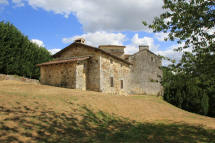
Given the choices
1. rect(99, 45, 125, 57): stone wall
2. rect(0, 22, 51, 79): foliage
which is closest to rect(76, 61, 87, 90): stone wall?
rect(0, 22, 51, 79): foliage

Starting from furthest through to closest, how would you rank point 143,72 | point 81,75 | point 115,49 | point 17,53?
1. point 115,49
2. point 143,72
3. point 17,53
4. point 81,75

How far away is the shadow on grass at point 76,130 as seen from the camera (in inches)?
245

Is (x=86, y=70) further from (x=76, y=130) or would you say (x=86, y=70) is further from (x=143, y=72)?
(x=143, y=72)

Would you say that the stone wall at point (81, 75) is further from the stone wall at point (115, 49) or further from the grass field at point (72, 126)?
the stone wall at point (115, 49)

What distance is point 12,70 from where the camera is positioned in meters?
20.2

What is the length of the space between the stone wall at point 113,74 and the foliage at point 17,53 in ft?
32.1

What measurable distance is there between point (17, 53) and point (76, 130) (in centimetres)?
1726

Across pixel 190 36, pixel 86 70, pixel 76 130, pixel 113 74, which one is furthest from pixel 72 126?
pixel 113 74

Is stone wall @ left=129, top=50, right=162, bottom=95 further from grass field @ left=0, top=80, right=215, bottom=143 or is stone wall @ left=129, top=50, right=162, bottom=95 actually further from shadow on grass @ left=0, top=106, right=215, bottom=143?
shadow on grass @ left=0, top=106, right=215, bottom=143

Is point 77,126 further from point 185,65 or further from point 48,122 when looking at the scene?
point 185,65

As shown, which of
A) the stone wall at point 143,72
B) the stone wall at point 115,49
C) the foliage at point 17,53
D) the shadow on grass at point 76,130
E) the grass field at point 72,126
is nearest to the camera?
the shadow on grass at point 76,130

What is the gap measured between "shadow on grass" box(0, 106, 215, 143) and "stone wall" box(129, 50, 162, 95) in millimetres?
20560

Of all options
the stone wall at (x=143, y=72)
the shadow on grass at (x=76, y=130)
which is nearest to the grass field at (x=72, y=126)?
the shadow on grass at (x=76, y=130)

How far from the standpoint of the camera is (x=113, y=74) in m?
21.9
